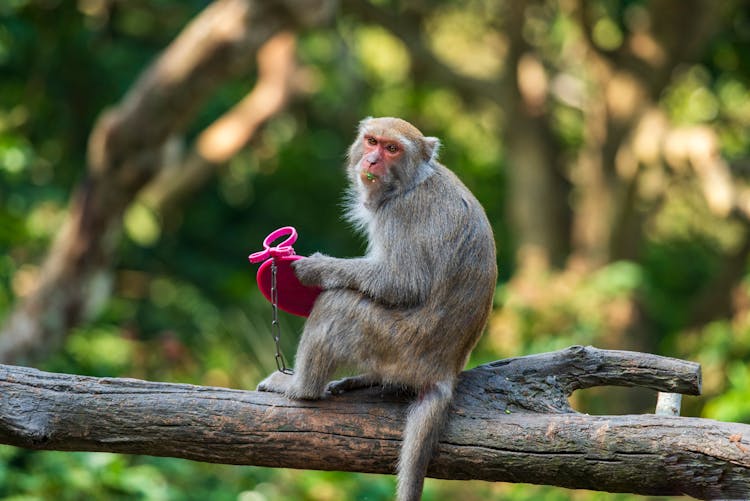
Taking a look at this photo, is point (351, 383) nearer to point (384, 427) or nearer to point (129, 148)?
point (384, 427)

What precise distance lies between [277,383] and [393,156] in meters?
1.22

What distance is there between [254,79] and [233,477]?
971 cm

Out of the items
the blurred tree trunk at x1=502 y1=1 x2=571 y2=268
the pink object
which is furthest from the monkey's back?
the blurred tree trunk at x1=502 y1=1 x2=571 y2=268

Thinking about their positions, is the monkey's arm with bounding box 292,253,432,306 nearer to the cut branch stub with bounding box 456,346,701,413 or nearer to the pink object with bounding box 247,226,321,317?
the pink object with bounding box 247,226,321,317

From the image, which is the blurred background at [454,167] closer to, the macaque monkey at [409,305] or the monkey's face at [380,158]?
the macaque monkey at [409,305]

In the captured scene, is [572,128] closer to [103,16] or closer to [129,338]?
[103,16]

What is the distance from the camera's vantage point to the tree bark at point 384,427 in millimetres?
4375

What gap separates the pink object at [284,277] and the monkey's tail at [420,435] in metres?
0.75

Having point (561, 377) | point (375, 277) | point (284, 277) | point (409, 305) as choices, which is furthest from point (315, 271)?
point (561, 377)

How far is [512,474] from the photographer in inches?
177

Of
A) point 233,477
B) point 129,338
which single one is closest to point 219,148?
point 129,338

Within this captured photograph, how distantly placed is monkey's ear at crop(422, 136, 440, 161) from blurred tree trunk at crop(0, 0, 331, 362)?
13.9 ft

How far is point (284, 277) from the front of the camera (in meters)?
4.87

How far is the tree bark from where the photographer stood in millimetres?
4375
